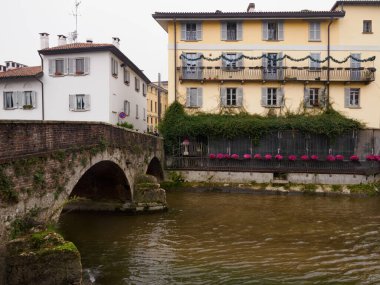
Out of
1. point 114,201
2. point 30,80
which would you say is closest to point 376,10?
point 114,201

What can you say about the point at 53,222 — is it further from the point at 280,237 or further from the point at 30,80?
the point at 30,80

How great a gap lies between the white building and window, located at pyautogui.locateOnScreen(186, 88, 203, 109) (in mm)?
5763

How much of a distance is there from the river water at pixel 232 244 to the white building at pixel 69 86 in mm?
11860

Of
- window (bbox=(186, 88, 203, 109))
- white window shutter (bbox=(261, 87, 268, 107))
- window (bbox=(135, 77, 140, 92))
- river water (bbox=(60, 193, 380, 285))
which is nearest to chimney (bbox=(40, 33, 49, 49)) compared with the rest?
window (bbox=(135, 77, 140, 92))

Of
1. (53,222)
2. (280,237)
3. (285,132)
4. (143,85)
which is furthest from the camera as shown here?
(143,85)

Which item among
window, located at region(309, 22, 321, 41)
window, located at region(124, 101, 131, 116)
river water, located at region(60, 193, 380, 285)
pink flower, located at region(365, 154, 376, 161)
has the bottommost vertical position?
river water, located at region(60, 193, 380, 285)

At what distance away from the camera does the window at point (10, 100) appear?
1158 inches

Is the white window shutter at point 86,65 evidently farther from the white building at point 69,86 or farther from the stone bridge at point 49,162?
the stone bridge at point 49,162

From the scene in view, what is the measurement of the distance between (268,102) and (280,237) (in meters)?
18.2

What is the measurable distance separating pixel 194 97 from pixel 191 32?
5.52m

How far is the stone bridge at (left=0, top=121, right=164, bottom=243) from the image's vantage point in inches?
304

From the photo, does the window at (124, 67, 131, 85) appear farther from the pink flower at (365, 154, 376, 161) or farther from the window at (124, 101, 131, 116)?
the pink flower at (365, 154, 376, 161)

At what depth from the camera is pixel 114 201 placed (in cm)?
1839

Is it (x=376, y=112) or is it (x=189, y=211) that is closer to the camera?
(x=189, y=211)
